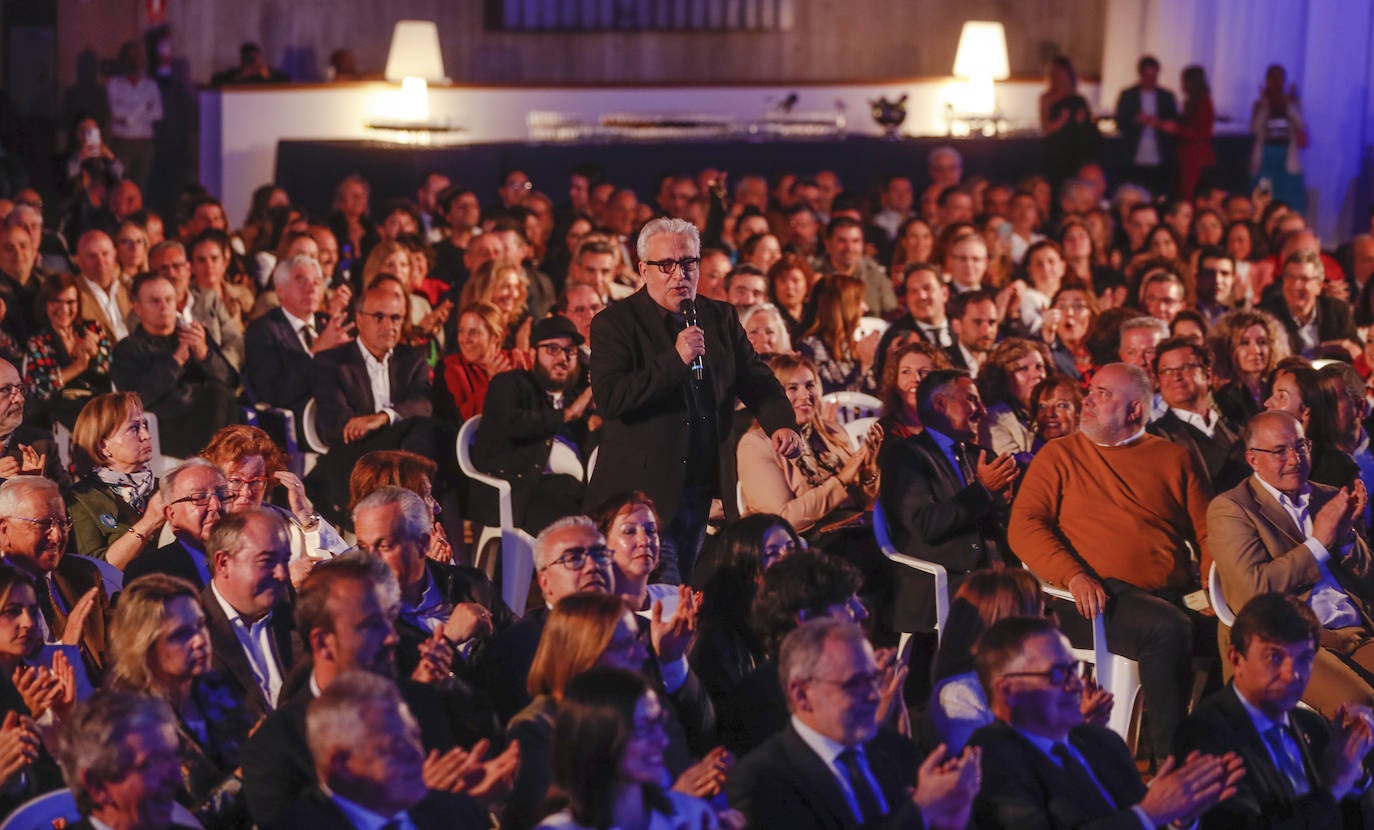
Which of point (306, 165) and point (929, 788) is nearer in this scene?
point (929, 788)

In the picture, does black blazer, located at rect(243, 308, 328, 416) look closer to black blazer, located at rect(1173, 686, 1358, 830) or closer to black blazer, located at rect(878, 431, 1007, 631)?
black blazer, located at rect(878, 431, 1007, 631)

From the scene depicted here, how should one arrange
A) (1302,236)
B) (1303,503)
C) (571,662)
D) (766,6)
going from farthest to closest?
1. (766,6)
2. (1302,236)
3. (1303,503)
4. (571,662)

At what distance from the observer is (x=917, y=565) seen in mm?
4566

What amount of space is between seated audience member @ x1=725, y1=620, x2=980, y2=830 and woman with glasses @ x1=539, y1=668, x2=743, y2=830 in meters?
0.25

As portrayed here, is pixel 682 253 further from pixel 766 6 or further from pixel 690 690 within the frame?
pixel 766 6

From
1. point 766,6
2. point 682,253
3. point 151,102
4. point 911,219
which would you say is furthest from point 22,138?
point 682,253

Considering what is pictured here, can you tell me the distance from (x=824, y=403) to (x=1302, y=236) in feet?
11.6

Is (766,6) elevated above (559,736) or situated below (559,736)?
above

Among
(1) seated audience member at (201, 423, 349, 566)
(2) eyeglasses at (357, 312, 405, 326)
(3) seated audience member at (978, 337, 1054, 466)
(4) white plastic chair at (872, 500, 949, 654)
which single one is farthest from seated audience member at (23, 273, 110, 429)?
(3) seated audience member at (978, 337, 1054, 466)

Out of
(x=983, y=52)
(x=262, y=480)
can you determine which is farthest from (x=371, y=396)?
(x=983, y=52)

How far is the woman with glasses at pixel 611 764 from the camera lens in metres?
2.65

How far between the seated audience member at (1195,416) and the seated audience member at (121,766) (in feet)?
11.1

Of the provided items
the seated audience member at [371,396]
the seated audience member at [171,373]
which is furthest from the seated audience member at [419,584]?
the seated audience member at [171,373]

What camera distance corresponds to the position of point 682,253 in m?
4.08
